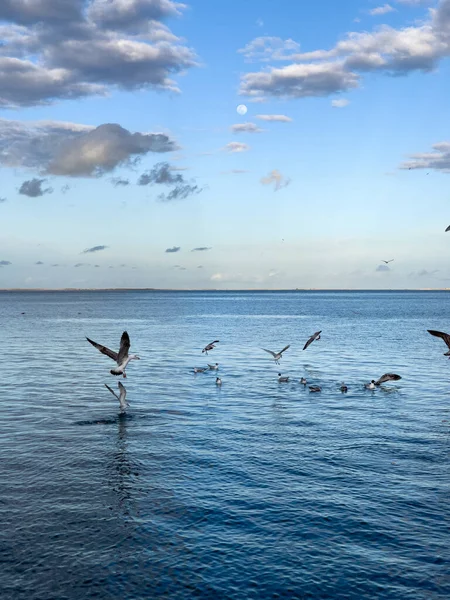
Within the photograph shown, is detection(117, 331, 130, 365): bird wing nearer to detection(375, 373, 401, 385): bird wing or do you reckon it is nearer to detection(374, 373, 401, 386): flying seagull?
detection(374, 373, 401, 386): flying seagull

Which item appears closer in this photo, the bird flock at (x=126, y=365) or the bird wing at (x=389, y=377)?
the bird flock at (x=126, y=365)

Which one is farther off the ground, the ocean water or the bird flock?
the bird flock

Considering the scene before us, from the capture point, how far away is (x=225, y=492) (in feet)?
77.5

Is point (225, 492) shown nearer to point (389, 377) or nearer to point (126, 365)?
point (126, 365)

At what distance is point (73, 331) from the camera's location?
109938 mm

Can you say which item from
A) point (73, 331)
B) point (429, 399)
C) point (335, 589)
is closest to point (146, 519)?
point (335, 589)

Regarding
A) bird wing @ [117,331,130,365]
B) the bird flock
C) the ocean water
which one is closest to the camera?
the ocean water

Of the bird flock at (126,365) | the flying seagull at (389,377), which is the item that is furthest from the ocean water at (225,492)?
the bird flock at (126,365)

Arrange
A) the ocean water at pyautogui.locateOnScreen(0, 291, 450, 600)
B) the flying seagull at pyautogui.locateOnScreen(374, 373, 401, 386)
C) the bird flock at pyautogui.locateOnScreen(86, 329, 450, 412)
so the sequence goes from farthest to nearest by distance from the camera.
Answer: the flying seagull at pyautogui.locateOnScreen(374, 373, 401, 386) < the bird flock at pyautogui.locateOnScreen(86, 329, 450, 412) < the ocean water at pyautogui.locateOnScreen(0, 291, 450, 600)

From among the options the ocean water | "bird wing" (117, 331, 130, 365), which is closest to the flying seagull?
the ocean water

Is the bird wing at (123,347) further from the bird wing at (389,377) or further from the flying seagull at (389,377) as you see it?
the bird wing at (389,377)

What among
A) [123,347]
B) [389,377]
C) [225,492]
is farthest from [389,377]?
[225,492]

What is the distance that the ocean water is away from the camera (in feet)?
57.1

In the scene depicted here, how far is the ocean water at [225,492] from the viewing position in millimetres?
17391
